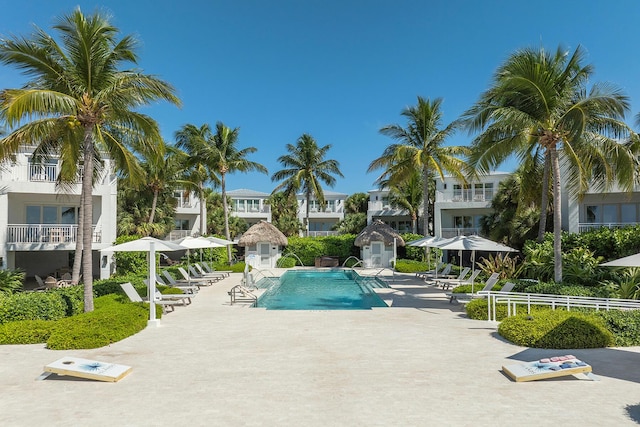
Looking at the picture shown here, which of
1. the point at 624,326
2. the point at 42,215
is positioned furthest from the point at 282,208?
the point at 624,326

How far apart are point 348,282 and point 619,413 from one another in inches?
696

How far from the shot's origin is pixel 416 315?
12.4 metres

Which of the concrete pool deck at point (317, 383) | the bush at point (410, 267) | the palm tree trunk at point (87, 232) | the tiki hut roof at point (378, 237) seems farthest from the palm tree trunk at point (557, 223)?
the tiki hut roof at point (378, 237)

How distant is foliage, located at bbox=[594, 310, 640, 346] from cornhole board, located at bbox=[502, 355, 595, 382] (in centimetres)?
281

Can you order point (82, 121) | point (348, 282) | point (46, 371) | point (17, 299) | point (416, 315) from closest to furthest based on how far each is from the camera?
point (46, 371) → point (17, 299) → point (82, 121) → point (416, 315) → point (348, 282)

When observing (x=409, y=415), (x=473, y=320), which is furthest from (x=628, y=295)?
(x=409, y=415)

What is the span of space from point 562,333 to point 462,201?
22.6 meters

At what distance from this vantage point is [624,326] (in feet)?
29.3

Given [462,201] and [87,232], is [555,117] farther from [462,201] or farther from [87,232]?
[462,201]

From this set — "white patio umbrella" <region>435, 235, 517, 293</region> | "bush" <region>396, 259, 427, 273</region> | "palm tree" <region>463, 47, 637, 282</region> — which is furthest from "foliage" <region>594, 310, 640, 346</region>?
"bush" <region>396, 259, 427, 273</region>

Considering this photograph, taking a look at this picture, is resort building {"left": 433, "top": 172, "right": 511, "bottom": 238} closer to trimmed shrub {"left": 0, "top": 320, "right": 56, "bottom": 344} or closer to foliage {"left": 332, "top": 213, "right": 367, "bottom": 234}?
foliage {"left": 332, "top": 213, "right": 367, "bottom": 234}

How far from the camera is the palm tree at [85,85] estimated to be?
10445mm

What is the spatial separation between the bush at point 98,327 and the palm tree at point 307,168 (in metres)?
26.4

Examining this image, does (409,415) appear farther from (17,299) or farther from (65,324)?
(17,299)
